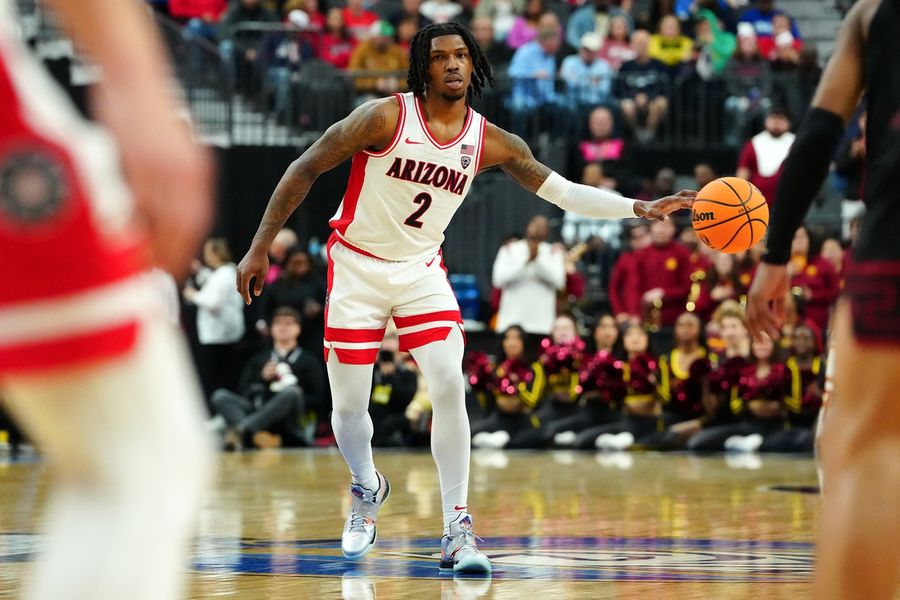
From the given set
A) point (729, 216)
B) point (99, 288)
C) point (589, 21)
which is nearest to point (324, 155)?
point (729, 216)

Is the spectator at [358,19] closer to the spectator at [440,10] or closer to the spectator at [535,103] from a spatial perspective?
the spectator at [440,10]

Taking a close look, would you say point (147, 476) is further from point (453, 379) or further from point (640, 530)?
point (640, 530)

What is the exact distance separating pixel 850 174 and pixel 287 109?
6636 millimetres

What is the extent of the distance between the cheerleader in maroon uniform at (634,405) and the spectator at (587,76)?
4.08 meters

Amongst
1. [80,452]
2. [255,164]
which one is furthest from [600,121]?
[80,452]

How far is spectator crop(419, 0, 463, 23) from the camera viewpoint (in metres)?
18.9

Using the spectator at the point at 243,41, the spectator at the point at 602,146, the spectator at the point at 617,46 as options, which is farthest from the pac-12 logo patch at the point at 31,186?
the spectator at the point at 617,46

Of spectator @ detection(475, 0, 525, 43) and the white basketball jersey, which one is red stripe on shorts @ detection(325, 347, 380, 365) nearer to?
the white basketball jersey

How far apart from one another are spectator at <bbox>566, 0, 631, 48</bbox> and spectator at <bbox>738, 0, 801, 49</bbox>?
1.71 m

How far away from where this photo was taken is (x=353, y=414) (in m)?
6.50

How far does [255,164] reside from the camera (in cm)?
1692

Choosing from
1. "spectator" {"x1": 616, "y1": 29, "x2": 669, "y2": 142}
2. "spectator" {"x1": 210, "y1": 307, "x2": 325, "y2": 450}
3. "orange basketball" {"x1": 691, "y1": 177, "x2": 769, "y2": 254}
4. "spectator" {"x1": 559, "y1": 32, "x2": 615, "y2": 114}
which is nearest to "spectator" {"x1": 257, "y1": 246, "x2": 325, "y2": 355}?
"spectator" {"x1": 210, "y1": 307, "x2": 325, "y2": 450}

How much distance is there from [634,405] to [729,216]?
829 centimetres

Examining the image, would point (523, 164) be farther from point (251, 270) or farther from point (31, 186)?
point (31, 186)
